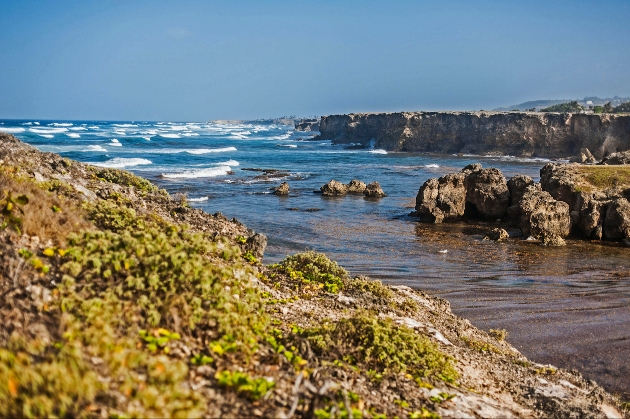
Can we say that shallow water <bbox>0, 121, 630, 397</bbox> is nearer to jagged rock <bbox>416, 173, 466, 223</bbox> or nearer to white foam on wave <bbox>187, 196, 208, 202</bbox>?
white foam on wave <bbox>187, 196, 208, 202</bbox>

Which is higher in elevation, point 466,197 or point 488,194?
point 488,194

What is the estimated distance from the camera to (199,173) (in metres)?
51.6

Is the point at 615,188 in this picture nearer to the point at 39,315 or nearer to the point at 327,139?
the point at 39,315

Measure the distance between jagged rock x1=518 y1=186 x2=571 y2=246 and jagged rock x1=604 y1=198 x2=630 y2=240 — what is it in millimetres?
1842

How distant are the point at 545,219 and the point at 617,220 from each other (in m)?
3.63

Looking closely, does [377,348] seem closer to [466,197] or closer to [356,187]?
[466,197]

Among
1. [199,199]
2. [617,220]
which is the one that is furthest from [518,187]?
[199,199]

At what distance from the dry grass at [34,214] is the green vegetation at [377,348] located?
397 cm

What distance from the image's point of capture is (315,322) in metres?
8.62

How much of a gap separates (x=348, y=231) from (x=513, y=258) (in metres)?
8.55

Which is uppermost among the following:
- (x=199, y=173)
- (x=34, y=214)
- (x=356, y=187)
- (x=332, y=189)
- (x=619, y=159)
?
(x=619, y=159)

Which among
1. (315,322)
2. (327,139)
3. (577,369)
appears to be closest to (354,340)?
(315,322)

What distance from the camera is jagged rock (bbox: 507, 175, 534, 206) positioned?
29.6 meters

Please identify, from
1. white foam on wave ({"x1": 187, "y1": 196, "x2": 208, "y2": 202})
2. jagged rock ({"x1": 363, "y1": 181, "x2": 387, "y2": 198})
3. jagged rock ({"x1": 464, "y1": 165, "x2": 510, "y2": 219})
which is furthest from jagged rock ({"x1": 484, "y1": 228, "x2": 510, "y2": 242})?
white foam on wave ({"x1": 187, "y1": 196, "x2": 208, "y2": 202})
